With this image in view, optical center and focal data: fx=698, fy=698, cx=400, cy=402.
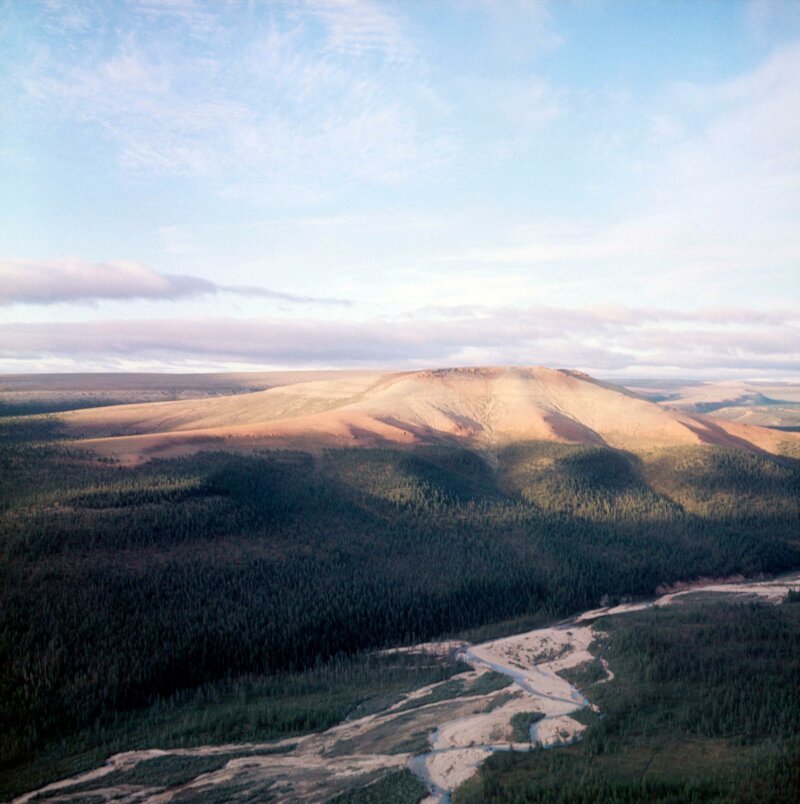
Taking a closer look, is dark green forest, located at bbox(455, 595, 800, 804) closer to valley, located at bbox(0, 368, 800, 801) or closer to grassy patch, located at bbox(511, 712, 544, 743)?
valley, located at bbox(0, 368, 800, 801)

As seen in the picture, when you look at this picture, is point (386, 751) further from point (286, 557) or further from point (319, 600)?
point (286, 557)

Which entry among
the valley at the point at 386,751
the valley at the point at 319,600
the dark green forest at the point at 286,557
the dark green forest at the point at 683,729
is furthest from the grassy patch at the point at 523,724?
the dark green forest at the point at 286,557

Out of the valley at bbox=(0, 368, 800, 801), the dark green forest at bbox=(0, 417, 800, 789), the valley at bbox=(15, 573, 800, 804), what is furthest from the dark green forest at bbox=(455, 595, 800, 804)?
the dark green forest at bbox=(0, 417, 800, 789)

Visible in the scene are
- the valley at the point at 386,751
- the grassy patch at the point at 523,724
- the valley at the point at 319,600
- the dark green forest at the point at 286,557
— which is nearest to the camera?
the valley at the point at 386,751

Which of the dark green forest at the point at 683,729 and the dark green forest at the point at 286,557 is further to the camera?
the dark green forest at the point at 286,557

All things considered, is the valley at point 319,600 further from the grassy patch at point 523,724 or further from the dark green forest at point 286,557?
the dark green forest at point 286,557

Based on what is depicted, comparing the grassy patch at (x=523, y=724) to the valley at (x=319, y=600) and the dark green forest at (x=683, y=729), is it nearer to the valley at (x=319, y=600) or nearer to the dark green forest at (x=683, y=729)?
the valley at (x=319, y=600)

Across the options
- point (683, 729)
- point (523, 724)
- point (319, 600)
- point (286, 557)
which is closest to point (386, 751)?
point (523, 724)

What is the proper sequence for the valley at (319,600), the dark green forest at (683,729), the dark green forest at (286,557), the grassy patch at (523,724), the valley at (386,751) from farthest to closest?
the dark green forest at (286,557), the valley at (319,600), the grassy patch at (523,724), the valley at (386,751), the dark green forest at (683,729)
